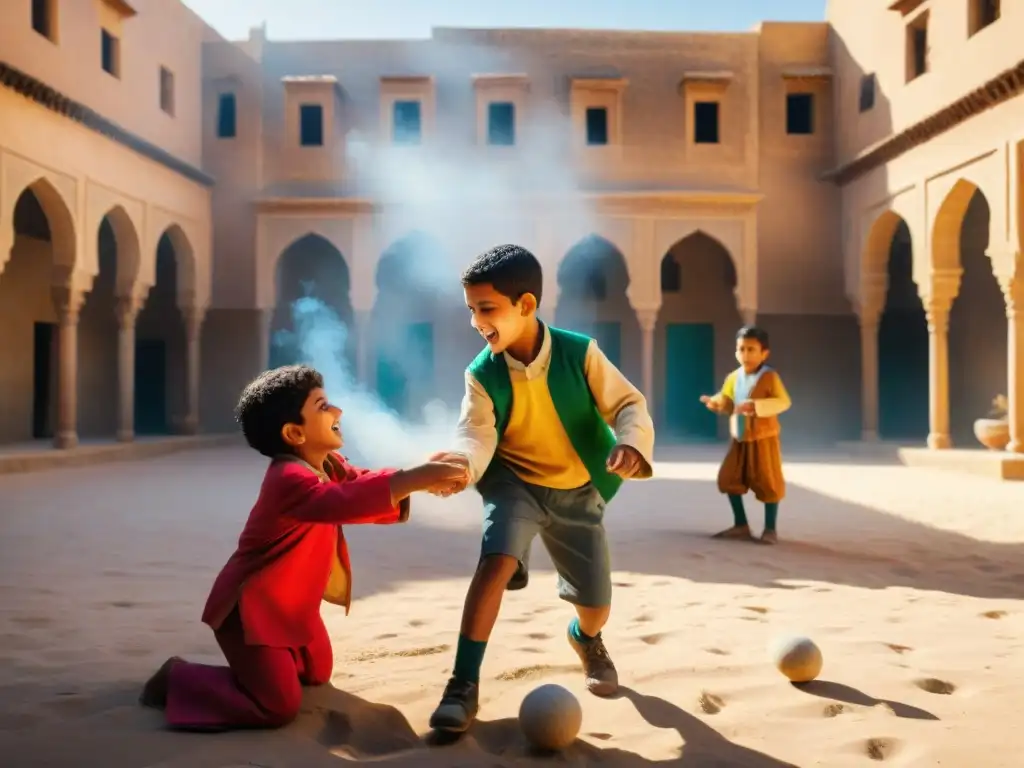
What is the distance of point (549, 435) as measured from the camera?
3172 millimetres

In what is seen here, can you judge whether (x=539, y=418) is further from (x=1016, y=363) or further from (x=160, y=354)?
(x=160, y=354)

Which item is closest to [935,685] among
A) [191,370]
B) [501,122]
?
[191,370]

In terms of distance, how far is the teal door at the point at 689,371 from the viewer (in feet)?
71.8

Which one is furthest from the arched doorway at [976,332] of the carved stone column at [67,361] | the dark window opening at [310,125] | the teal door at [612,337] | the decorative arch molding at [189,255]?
the carved stone column at [67,361]

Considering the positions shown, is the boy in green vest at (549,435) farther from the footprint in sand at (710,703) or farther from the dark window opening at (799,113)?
the dark window opening at (799,113)

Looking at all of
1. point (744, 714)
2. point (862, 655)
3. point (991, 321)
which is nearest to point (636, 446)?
point (744, 714)

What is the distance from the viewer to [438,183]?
64.5ft

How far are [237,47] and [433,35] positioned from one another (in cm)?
422

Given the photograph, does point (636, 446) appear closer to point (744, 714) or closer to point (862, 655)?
point (744, 714)

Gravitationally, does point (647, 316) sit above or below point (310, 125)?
below

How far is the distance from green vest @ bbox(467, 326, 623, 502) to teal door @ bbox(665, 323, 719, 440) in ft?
62.0

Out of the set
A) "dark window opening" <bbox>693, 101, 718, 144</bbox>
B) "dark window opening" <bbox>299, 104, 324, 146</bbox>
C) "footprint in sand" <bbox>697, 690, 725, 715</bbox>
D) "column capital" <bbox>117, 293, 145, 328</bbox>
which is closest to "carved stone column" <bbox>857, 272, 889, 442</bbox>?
"dark window opening" <bbox>693, 101, 718, 144</bbox>

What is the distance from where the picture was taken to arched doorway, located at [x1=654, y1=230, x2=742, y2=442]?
71.5ft

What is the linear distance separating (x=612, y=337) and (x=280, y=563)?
19378 millimetres
